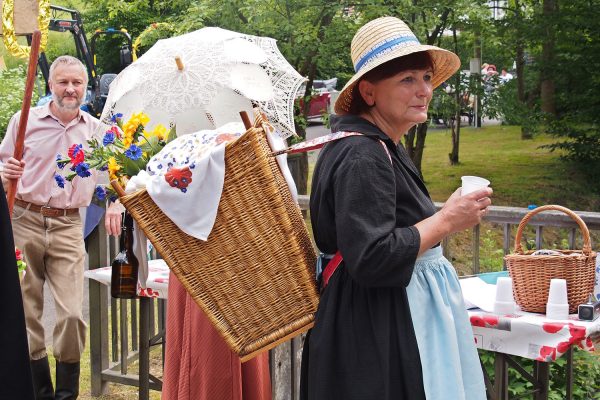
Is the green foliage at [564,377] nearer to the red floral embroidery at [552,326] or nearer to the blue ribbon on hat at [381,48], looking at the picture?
the red floral embroidery at [552,326]

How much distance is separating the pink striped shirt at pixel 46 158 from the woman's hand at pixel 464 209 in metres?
3.08

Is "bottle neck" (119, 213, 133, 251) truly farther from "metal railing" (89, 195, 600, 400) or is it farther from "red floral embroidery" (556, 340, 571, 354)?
"red floral embroidery" (556, 340, 571, 354)

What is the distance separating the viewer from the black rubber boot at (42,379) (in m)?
5.44

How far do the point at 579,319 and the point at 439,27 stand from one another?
24.6 ft

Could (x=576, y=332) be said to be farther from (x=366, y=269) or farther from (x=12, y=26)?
(x=12, y=26)

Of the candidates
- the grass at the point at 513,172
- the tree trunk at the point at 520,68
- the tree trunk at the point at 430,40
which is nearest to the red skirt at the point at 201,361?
the tree trunk at the point at 430,40

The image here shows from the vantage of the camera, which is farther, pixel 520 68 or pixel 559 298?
pixel 520 68

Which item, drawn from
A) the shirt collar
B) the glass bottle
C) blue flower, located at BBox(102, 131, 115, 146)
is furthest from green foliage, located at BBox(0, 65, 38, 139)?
the shirt collar

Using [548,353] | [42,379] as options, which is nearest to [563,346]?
[548,353]

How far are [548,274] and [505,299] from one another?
184 mm

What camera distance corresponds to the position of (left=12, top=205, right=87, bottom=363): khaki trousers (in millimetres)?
5344

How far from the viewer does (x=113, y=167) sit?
139 inches

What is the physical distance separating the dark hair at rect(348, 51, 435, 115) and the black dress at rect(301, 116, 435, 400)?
5.2 inches

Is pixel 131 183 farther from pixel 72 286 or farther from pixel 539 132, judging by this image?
pixel 539 132
